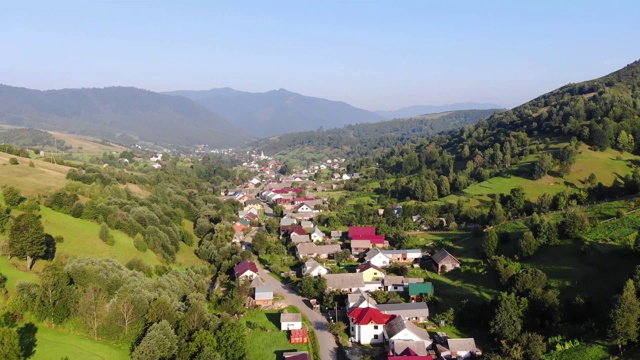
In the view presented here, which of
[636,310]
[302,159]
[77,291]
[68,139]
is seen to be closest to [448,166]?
[636,310]

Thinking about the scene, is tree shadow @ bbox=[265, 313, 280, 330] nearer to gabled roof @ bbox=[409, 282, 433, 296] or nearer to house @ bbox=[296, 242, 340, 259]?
gabled roof @ bbox=[409, 282, 433, 296]

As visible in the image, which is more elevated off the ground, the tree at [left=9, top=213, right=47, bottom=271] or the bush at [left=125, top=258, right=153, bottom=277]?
Result: the tree at [left=9, top=213, right=47, bottom=271]

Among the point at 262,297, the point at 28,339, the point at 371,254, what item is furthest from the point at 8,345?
the point at 371,254

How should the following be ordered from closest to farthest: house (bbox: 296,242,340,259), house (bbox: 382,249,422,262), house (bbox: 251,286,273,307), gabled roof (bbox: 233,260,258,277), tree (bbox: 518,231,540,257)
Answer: house (bbox: 251,286,273,307)
tree (bbox: 518,231,540,257)
gabled roof (bbox: 233,260,258,277)
house (bbox: 382,249,422,262)
house (bbox: 296,242,340,259)

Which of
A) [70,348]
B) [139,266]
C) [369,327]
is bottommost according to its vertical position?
[369,327]

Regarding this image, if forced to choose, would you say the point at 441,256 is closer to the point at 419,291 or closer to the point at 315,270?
the point at 419,291

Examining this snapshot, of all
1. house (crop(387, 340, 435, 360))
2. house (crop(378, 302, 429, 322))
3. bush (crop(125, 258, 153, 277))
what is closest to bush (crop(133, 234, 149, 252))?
bush (crop(125, 258, 153, 277))
